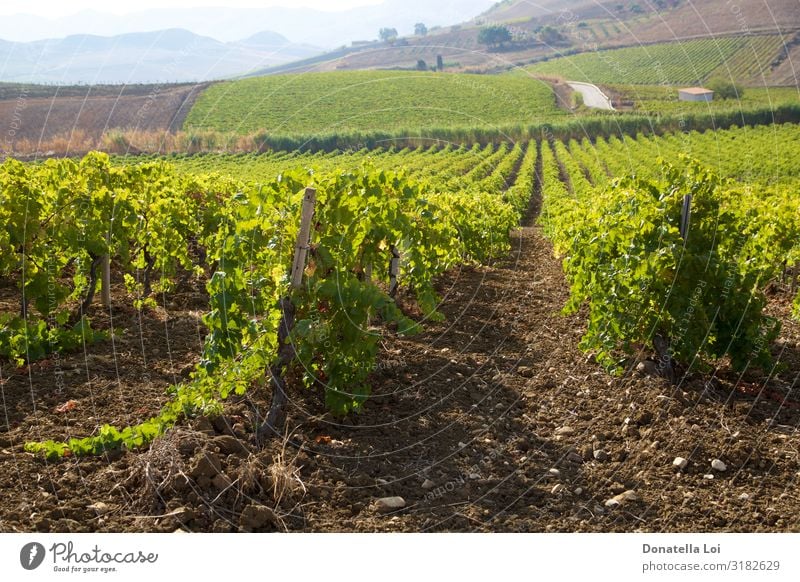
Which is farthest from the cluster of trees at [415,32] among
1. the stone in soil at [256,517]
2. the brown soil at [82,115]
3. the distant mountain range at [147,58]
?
the brown soil at [82,115]

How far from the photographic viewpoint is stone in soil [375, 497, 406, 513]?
5723mm

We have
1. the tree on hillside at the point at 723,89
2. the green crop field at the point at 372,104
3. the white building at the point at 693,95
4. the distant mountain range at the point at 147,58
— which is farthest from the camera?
the tree on hillside at the point at 723,89

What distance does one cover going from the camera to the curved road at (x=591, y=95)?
83.6 m

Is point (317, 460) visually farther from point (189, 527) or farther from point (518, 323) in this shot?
point (518, 323)

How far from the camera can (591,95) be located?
89750 millimetres

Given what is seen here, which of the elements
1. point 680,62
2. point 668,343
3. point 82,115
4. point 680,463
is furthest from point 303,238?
point 680,62

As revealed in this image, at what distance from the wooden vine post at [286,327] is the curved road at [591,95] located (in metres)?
77.7

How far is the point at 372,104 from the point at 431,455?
82.5 metres

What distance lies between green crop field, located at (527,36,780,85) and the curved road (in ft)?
10.8

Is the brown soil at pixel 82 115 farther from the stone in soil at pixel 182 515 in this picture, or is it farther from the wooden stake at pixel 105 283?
the stone in soil at pixel 182 515

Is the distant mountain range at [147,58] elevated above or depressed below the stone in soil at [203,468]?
above

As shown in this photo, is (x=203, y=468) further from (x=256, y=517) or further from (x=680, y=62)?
(x=680, y=62)

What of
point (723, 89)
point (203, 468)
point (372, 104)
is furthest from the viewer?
point (723, 89)

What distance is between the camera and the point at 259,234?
281 inches
